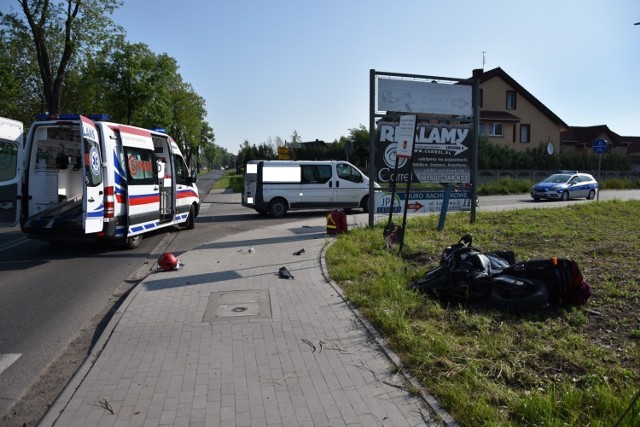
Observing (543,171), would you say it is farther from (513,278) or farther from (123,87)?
(513,278)

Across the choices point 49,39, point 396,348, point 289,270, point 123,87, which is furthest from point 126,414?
point 123,87

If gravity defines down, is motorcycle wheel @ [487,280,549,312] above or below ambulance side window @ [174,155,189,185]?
below

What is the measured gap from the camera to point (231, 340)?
17.2 feet

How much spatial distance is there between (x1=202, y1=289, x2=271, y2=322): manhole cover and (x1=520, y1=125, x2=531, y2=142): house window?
47.5 m

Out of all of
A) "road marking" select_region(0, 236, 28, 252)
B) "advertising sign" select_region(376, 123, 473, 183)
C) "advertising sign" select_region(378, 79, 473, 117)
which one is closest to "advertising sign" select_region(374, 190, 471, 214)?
"advertising sign" select_region(376, 123, 473, 183)

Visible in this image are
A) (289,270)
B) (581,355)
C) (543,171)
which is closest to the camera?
(581,355)

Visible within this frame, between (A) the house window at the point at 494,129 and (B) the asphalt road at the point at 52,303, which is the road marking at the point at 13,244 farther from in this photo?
(A) the house window at the point at 494,129

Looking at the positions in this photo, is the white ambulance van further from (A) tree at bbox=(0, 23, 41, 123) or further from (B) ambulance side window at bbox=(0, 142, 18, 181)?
(A) tree at bbox=(0, 23, 41, 123)

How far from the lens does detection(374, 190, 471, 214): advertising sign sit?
43.9ft

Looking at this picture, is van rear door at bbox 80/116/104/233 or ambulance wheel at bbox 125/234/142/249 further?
ambulance wheel at bbox 125/234/142/249

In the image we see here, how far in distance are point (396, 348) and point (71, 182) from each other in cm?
975

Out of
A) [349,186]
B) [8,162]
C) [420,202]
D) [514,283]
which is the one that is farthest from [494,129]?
[514,283]

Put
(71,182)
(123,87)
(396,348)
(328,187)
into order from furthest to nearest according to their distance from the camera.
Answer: (123,87), (328,187), (71,182), (396,348)

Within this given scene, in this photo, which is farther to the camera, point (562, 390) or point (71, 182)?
point (71, 182)
